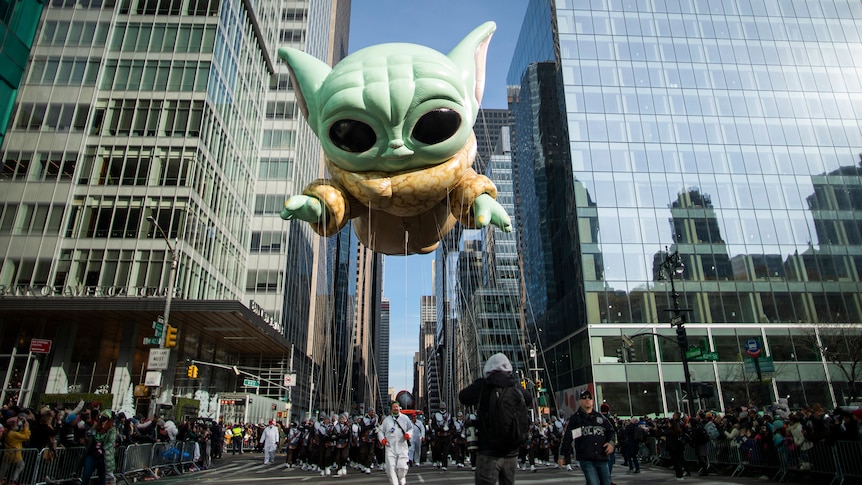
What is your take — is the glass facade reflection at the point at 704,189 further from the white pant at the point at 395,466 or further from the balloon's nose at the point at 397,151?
the balloon's nose at the point at 397,151

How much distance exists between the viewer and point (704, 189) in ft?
126

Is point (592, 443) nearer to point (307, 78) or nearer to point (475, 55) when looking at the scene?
point (475, 55)

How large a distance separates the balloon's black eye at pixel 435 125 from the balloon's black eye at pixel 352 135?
21.4 inches

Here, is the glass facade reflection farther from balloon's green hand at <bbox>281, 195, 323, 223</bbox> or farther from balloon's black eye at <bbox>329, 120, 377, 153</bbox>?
balloon's black eye at <bbox>329, 120, 377, 153</bbox>

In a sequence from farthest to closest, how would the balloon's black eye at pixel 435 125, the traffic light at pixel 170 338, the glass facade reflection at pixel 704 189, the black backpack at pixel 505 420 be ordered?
the glass facade reflection at pixel 704 189
the traffic light at pixel 170 338
the balloon's black eye at pixel 435 125
the black backpack at pixel 505 420

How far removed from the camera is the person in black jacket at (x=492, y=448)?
4.45 meters

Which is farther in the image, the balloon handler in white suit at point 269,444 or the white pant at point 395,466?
the balloon handler in white suit at point 269,444

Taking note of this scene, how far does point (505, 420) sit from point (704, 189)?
39.6 meters

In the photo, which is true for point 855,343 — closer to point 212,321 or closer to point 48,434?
point 212,321

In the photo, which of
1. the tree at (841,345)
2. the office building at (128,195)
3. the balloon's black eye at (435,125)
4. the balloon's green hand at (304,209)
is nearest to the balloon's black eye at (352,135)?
the balloon's black eye at (435,125)

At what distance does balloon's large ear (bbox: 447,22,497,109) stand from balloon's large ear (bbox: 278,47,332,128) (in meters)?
1.80

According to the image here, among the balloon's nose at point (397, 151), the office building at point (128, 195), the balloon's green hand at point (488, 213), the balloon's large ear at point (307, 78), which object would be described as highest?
the office building at point (128, 195)

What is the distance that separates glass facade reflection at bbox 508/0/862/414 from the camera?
3522cm

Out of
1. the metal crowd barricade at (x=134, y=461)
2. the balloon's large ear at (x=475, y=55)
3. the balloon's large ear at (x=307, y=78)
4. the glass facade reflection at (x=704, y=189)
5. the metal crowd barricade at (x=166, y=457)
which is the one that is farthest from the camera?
the glass facade reflection at (x=704, y=189)
